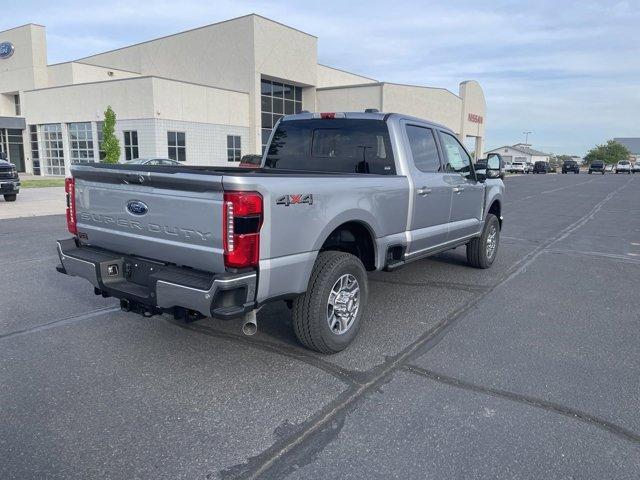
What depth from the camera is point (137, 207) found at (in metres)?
3.78

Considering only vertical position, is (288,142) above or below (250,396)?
above

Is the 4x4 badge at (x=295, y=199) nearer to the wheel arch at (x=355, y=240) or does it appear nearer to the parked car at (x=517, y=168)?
the wheel arch at (x=355, y=240)

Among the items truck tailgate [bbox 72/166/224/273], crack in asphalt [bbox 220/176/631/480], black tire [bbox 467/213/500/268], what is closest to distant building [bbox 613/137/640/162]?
black tire [bbox 467/213/500/268]

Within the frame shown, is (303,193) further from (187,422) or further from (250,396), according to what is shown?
(187,422)

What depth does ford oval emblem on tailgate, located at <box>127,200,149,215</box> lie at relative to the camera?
Result: 3721 mm

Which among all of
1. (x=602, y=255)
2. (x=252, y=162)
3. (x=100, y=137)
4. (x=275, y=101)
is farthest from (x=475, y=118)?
(x=602, y=255)

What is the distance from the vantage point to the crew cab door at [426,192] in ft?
17.0

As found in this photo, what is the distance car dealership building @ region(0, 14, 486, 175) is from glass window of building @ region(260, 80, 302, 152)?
0.08 metres

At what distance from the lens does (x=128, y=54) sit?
4516 cm

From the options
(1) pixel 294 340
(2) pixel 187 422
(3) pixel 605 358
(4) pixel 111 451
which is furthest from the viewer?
(1) pixel 294 340

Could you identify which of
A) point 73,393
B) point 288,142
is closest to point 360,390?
point 73,393

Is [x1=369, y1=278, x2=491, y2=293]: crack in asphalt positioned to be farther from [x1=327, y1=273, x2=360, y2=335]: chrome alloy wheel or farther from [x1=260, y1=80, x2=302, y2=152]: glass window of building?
[x1=260, y1=80, x2=302, y2=152]: glass window of building

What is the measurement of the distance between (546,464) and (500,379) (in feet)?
3.39

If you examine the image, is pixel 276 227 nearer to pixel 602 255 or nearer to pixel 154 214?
pixel 154 214
